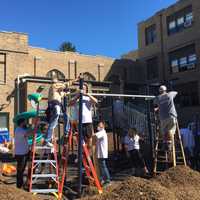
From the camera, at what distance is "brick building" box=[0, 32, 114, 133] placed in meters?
30.8

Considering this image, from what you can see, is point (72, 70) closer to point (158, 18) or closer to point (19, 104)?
point (19, 104)

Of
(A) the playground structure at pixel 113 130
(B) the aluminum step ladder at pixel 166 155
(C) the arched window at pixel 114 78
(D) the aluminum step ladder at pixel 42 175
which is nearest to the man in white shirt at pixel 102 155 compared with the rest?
(A) the playground structure at pixel 113 130

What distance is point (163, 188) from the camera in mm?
8531

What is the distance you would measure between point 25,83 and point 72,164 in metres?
14.9

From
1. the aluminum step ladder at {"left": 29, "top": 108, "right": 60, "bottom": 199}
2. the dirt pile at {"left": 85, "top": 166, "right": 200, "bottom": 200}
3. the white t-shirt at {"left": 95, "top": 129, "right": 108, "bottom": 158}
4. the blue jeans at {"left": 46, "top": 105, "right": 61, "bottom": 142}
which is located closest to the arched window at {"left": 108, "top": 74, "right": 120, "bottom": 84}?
the white t-shirt at {"left": 95, "top": 129, "right": 108, "bottom": 158}

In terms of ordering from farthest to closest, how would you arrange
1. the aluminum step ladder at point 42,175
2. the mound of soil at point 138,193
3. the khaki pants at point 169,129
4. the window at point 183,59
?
1. the window at point 183,59
2. the khaki pants at point 169,129
3. the aluminum step ladder at point 42,175
4. the mound of soil at point 138,193

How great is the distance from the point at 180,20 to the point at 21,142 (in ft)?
95.1

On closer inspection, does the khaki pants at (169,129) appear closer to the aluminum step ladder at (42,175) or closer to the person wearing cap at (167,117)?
the person wearing cap at (167,117)

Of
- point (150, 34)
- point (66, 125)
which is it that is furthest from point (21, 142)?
point (150, 34)

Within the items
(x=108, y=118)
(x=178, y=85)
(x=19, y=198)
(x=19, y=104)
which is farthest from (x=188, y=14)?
(x=19, y=198)

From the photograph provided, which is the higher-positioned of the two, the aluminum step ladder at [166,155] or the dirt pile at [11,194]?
the aluminum step ladder at [166,155]

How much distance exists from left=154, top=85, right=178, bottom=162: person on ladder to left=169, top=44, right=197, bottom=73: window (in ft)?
75.3

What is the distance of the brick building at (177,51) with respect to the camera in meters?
34.1

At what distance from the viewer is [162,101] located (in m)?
12.4
